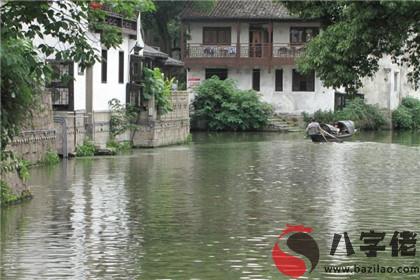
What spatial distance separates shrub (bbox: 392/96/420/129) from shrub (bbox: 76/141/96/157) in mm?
35088

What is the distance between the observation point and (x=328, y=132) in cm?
5325

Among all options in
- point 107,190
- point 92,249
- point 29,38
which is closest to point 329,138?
point 107,190

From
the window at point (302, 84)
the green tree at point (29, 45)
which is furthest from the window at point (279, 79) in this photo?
the green tree at point (29, 45)

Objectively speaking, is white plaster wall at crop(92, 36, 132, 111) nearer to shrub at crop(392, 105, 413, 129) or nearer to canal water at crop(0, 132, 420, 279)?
canal water at crop(0, 132, 420, 279)

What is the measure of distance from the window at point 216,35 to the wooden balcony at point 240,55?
914mm

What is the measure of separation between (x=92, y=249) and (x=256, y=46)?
51.3 m

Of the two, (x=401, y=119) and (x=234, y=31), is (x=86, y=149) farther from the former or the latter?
(x=401, y=119)

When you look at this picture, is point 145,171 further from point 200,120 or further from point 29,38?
point 200,120

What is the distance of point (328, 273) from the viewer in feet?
48.6

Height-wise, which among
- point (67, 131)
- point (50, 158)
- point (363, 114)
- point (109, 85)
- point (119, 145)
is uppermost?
point (109, 85)

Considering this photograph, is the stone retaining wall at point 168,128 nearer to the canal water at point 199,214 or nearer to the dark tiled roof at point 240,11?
the canal water at point 199,214

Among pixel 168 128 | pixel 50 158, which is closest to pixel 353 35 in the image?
pixel 50 158

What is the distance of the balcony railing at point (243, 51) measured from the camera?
6706 cm

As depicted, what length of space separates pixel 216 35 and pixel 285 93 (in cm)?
614
